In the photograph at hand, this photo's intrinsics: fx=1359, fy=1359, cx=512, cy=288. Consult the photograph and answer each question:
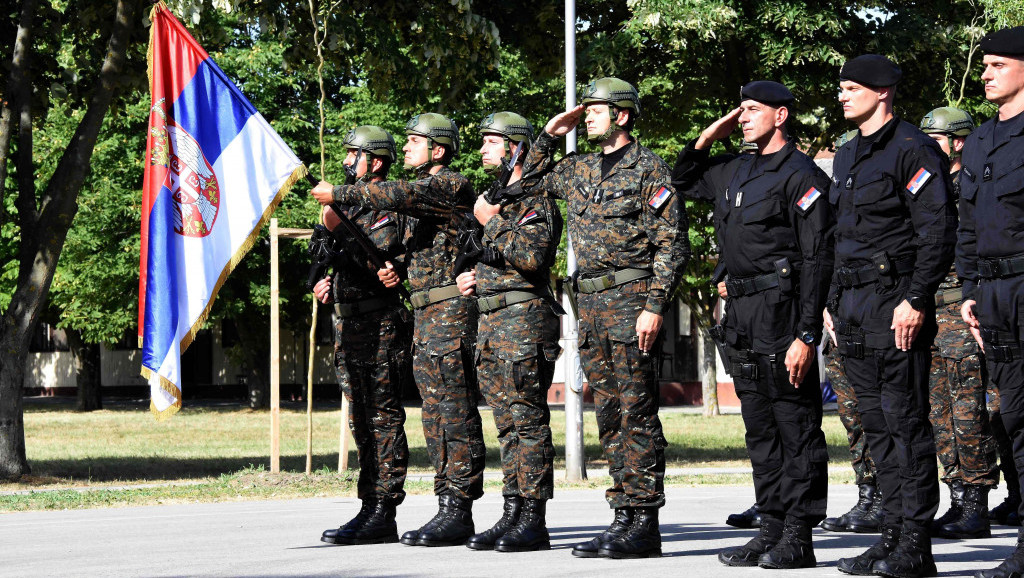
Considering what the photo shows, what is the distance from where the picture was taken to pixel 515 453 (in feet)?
24.9

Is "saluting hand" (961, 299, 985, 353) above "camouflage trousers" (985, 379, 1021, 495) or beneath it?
above

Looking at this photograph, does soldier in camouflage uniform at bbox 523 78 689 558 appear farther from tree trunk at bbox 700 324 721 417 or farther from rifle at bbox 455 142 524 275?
tree trunk at bbox 700 324 721 417

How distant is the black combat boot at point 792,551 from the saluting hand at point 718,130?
1.99 meters

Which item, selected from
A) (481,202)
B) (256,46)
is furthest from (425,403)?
(256,46)

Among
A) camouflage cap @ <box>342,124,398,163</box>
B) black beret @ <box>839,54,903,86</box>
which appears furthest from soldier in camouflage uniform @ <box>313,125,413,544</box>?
black beret @ <box>839,54,903,86</box>

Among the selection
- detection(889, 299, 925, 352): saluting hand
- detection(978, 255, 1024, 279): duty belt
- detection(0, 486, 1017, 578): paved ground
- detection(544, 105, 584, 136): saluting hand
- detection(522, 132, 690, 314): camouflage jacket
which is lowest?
detection(0, 486, 1017, 578): paved ground

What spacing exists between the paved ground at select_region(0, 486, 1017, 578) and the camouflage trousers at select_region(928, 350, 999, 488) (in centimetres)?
44

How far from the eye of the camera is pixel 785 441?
677 centimetres

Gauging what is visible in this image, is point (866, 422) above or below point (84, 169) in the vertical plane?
below

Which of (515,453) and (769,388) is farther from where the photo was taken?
(515,453)

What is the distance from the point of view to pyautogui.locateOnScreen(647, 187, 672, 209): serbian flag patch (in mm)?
7230

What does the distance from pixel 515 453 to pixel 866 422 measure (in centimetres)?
200

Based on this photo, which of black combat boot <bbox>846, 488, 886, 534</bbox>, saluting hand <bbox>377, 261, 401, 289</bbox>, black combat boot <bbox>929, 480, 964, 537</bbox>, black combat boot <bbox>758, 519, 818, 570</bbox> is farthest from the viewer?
black combat boot <bbox>846, 488, 886, 534</bbox>

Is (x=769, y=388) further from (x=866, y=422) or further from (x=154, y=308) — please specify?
(x=154, y=308)
